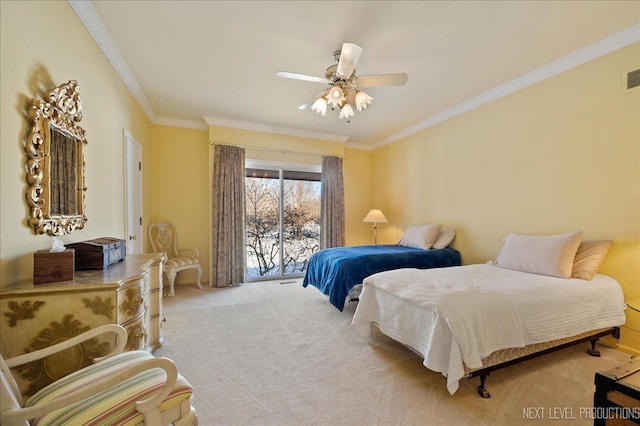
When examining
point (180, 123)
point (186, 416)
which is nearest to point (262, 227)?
point (180, 123)

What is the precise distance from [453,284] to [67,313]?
250 centimetres

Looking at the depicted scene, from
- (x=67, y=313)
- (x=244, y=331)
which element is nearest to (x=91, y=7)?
(x=67, y=313)

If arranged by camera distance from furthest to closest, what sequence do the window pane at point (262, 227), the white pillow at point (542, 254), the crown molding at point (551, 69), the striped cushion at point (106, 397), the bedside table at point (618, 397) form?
the window pane at point (262, 227) < the white pillow at point (542, 254) < the crown molding at point (551, 69) < the bedside table at point (618, 397) < the striped cushion at point (106, 397)

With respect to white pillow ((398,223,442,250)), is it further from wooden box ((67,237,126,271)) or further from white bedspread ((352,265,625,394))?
wooden box ((67,237,126,271))

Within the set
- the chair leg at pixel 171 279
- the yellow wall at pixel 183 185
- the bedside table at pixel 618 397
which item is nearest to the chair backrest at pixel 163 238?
Result: the yellow wall at pixel 183 185

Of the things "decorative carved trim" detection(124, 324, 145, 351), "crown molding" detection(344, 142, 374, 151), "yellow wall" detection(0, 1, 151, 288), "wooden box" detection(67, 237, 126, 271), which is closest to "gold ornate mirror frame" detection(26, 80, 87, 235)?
"yellow wall" detection(0, 1, 151, 288)

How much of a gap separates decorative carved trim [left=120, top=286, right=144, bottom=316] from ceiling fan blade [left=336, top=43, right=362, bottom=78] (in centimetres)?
224

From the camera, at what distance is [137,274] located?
63.2 inches

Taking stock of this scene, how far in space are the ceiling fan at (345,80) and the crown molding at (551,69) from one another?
1714 mm

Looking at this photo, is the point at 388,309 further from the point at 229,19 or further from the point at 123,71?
the point at 123,71

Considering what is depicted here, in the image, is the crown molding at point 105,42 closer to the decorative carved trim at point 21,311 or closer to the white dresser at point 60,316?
the white dresser at point 60,316

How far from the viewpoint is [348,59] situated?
2.11 metres

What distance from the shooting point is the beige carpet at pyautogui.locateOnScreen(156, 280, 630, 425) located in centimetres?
156

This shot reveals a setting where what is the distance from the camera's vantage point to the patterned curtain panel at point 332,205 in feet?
16.4
